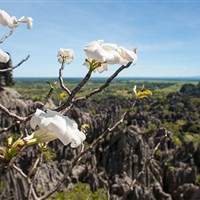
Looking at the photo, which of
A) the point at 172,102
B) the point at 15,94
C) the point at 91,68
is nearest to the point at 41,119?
the point at 91,68

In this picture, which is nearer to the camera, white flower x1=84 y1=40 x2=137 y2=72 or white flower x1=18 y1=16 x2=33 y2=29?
white flower x1=84 y1=40 x2=137 y2=72

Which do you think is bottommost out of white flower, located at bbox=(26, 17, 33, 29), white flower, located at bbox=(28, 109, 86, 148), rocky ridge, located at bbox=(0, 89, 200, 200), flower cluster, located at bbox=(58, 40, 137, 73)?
rocky ridge, located at bbox=(0, 89, 200, 200)

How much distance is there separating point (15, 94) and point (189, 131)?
2908cm

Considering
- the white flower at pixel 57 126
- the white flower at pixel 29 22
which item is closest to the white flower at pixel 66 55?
the white flower at pixel 29 22

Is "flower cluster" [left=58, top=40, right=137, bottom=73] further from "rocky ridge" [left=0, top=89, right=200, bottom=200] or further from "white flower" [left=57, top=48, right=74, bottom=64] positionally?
"rocky ridge" [left=0, top=89, right=200, bottom=200]

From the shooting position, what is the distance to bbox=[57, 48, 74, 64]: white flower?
2082 millimetres

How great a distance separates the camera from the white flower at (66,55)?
2.08 metres

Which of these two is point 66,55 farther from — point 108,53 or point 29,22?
point 108,53

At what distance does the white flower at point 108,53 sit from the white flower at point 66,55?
74 cm

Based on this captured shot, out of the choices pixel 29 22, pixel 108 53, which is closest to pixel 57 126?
pixel 108 53

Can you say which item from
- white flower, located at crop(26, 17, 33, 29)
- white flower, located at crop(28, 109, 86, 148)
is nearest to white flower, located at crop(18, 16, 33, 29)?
white flower, located at crop(26, 17, 33, 29)

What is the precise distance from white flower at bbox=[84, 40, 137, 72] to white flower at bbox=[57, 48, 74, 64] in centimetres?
74

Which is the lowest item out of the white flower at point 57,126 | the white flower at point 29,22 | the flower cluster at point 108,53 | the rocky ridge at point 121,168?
the rocky ridge at point 121,168

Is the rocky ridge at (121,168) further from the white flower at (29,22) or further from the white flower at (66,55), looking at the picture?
the white flower at (29,22)
